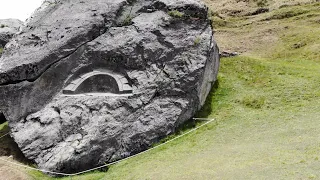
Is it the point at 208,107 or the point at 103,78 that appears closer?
the point at 103,78

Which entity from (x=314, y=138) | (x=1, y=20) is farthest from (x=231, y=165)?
(x=1, y=20)

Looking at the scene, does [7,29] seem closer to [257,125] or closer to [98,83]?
[98,83]

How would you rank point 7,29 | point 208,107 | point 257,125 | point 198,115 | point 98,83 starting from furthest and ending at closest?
1. point 7,29
2. point 208,107
3. point 198,115
4. point 98,83
5. point 257,125

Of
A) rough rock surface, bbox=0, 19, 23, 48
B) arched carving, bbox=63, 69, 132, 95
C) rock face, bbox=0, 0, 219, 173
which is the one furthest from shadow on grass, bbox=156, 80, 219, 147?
rough rock surface, bbox=0, 19, 23, 48

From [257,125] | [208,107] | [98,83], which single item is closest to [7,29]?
[98,83]

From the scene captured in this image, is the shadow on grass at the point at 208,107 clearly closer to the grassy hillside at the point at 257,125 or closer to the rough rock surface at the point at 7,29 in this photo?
the grassy hillside at the point at 257,125

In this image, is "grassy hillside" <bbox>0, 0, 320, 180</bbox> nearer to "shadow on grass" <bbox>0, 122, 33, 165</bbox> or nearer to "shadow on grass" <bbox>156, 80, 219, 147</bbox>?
"shadow on grass" <bbox>156, 80, 219, 147</bbox>
